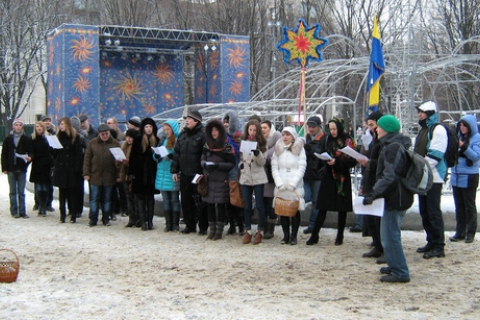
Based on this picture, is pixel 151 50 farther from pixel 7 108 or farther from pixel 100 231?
pixel 100 231

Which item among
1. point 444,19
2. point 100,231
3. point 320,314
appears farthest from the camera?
point 444,19

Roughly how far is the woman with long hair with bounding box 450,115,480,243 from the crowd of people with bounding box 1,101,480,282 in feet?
0.04

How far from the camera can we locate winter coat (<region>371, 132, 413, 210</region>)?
21.2 feet

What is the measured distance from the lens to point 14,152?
38.0ft

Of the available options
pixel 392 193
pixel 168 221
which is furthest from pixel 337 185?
pixel 168 221

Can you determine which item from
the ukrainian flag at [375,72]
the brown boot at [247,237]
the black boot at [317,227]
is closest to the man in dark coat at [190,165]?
the brown boot at [247,237]

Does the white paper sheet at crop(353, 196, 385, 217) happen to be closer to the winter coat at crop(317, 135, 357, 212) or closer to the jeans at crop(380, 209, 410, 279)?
the jeans at crop(380, 209, 410, 279)

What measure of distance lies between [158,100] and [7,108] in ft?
29.5

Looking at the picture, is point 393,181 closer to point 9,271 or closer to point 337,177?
point 337,177

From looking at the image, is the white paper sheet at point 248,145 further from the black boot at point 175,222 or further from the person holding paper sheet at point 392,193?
the person holding paper sheet at point 392,193

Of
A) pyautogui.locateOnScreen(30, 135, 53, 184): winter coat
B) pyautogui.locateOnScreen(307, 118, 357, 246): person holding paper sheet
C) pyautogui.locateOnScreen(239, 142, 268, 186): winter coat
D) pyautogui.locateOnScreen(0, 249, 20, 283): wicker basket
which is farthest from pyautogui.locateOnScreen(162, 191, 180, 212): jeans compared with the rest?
pyautogui.locateOnScreen(0, 249, 20, 283): wicker basket

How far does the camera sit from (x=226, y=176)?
30.3 ft

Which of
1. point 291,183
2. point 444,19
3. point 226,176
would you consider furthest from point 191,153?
point 444,19

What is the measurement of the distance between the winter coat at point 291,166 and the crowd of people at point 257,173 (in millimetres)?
14
